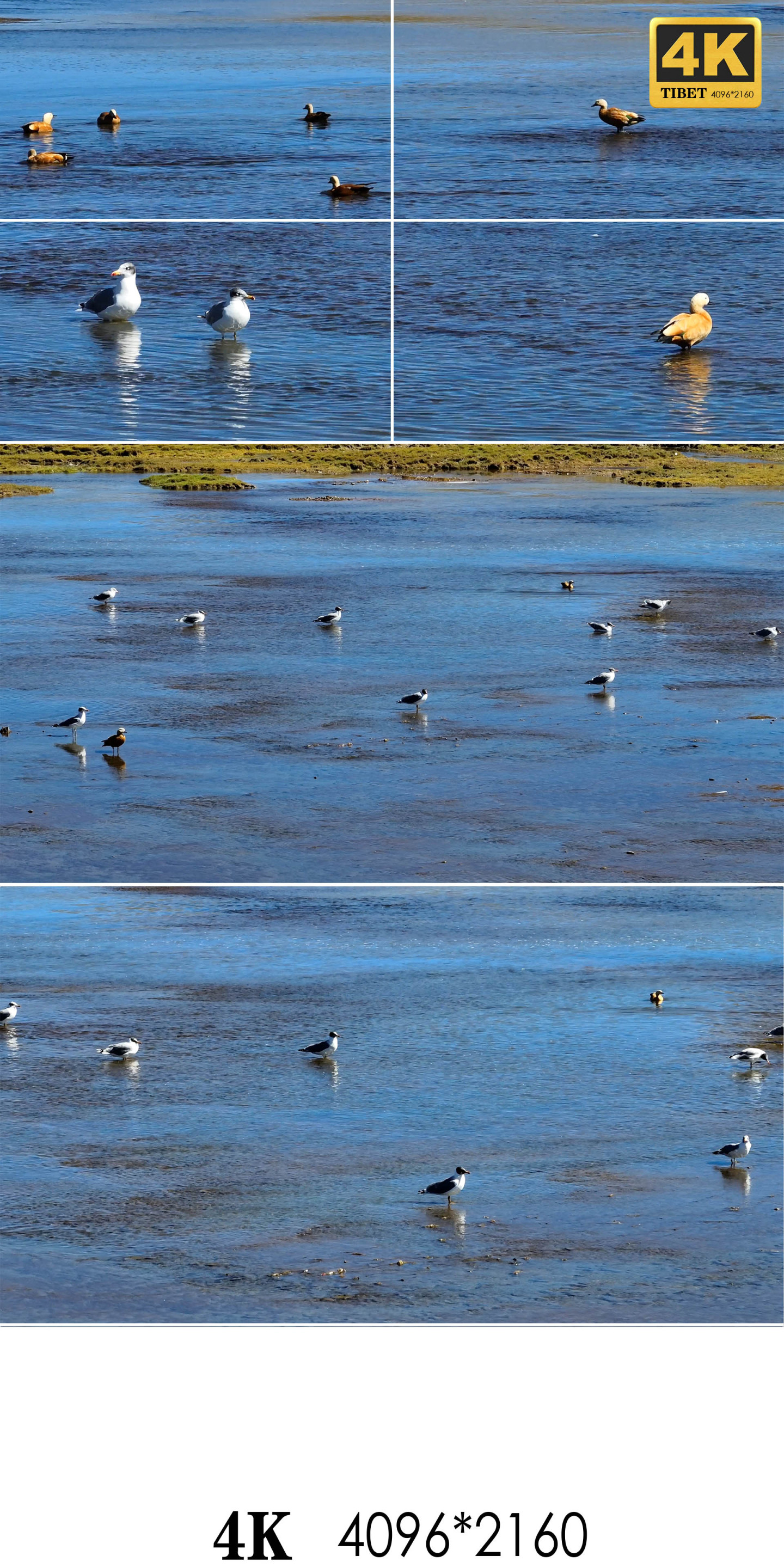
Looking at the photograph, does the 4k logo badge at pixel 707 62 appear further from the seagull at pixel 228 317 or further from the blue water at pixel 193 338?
the seagull at pixel 228 317

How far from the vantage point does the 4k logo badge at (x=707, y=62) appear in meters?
6.34

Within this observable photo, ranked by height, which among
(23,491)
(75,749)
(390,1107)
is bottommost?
(390,1107)

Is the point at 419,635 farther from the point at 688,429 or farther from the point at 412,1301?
the point at 688,429

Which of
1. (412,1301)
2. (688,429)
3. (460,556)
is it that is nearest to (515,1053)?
(412,1301)

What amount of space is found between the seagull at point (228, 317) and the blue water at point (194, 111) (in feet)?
0.92

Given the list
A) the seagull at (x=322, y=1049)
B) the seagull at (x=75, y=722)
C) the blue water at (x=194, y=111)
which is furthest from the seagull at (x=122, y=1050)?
the blue water at (x=194, y=111)

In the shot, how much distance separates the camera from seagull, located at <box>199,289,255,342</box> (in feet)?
22.0

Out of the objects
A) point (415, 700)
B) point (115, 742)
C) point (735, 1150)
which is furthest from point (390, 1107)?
Answer: point (415, 700)

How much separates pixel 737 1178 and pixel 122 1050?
160 inches

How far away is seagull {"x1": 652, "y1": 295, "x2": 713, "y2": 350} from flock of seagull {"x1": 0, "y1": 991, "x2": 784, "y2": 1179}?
19.4 ft

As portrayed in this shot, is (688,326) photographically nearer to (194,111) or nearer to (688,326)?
(688,326)

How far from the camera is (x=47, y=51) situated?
6391mm

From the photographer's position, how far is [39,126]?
6.39 m

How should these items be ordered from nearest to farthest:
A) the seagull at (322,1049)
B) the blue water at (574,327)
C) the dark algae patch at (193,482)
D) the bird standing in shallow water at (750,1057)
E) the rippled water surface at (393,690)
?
the blue water at (574,327), the bird standing in shallow water at (750,1057), the seagull at (322,1049), the rippled water surface at (393,690), the dark algae patch at (193,482)
